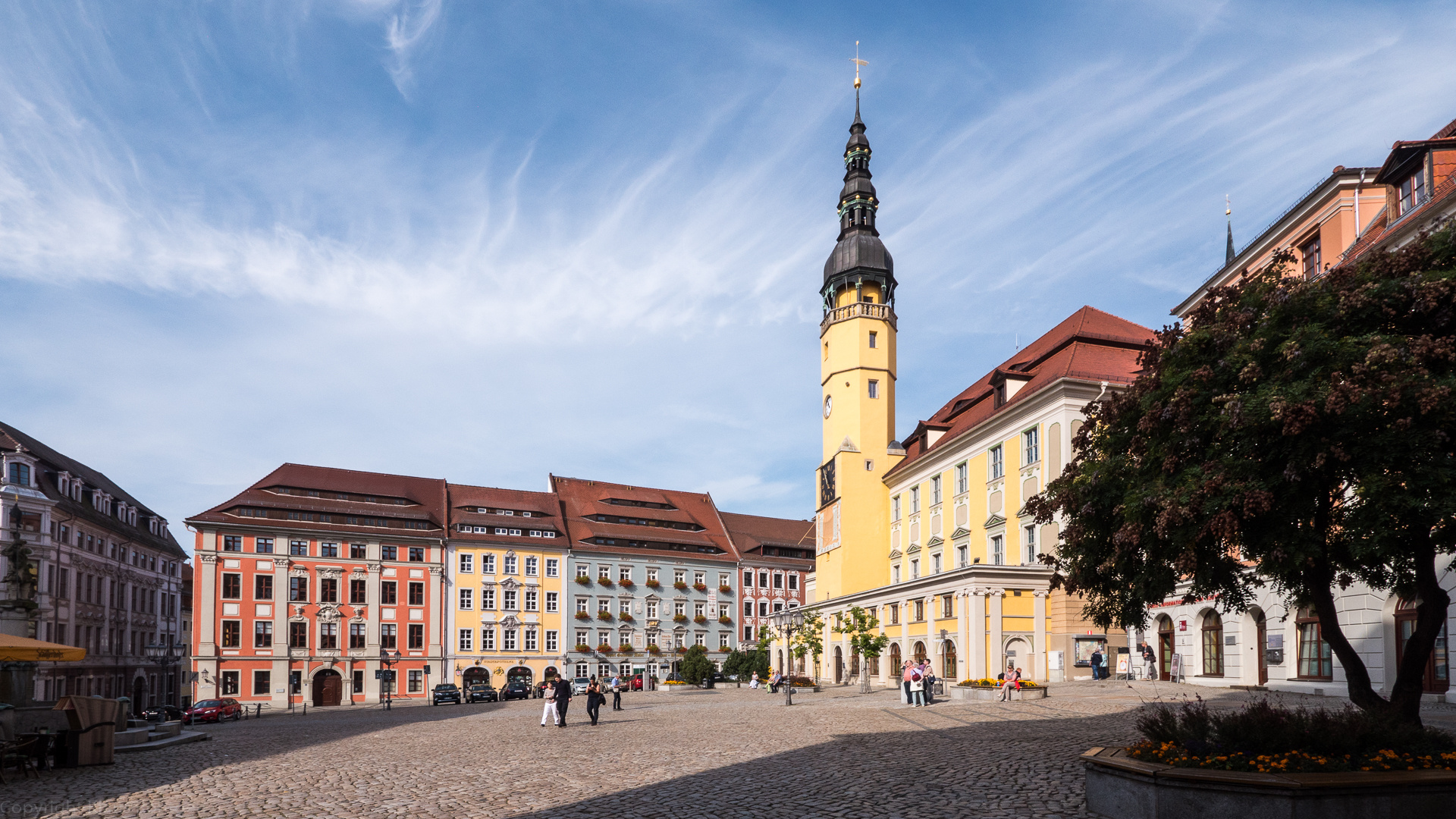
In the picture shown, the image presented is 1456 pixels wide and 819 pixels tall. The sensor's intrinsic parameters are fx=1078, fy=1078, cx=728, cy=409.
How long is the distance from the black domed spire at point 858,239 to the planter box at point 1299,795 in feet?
191

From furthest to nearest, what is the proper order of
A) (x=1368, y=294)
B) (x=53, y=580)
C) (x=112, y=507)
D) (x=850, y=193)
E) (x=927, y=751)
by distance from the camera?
(x=112, y=507)
(x=850, y=193)
(x=53, y=580)
(x=927, y=751)
(x=1368, y=294)

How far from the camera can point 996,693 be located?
33.2 metres

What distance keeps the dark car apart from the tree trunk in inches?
2272

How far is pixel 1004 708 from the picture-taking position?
29.7 meters

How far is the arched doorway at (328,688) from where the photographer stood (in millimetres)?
73625

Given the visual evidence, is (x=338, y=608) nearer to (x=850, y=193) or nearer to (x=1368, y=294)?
(x=850, y=193)

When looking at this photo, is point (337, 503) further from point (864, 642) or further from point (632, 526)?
point (864, 642)

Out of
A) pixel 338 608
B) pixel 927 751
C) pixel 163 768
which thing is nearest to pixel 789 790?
pixel 927 751

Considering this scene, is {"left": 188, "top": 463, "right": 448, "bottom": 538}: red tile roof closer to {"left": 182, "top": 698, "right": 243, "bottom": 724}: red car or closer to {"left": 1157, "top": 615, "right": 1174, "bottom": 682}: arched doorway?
{"left": 182, "top": 698, "right": 243, "bottom": 724}: red car

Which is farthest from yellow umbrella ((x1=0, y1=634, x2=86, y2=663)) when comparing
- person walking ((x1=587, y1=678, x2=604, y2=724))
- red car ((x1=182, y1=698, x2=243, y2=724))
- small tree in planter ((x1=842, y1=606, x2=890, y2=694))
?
small tree in planter ((x1=842, y1=606, x2=890, y2=694))

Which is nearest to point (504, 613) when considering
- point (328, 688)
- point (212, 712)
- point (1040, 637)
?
point (328, 688)

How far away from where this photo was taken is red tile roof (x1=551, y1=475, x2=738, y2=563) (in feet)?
288

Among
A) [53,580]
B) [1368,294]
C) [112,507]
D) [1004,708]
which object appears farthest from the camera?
[112,507]

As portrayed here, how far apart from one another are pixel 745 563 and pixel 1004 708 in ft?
208
